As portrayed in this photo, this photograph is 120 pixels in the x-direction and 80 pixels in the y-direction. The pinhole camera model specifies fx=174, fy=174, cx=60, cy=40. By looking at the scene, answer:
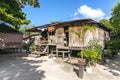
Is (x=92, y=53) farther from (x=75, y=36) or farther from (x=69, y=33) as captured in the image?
(x=69, y=33)

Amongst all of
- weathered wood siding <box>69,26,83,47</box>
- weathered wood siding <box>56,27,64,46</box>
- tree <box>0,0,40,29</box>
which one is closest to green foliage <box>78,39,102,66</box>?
weathered wood siding <box>69,26,83,47</box>

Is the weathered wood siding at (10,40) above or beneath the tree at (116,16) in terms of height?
beneath

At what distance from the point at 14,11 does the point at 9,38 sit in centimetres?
1033

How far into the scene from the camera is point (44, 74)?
11.7m

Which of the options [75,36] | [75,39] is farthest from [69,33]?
[75,39]

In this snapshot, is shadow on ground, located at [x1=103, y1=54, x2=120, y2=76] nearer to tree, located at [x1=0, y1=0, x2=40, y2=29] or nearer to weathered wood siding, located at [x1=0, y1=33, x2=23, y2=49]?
tree, located at [x1=0, y1=0, x2=40, y2=29]

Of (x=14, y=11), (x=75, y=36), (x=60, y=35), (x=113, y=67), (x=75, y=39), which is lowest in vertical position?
(x=113, y=67)

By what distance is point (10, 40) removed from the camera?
25.2m

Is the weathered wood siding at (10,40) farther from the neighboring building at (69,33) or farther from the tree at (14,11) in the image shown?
the tree at (14,11)

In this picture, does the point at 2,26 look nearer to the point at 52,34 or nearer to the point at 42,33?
the point at 42,33

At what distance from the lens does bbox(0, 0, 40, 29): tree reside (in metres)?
14.0

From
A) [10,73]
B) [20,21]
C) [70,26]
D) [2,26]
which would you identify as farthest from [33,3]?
[2,26]

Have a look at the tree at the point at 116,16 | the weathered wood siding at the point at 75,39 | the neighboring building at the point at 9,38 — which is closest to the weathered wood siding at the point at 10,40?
the neighboring building at the point at 9,38

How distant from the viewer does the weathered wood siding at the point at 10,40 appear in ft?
78.6
